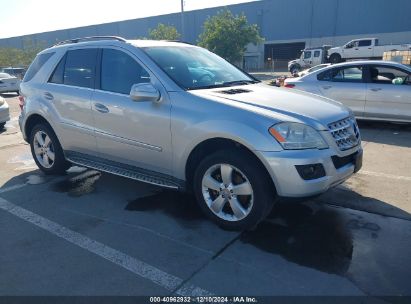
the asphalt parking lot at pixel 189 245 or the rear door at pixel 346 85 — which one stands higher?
the rear door at pixel 346 85

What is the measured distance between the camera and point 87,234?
3.69m

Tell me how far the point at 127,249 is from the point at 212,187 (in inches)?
39.0

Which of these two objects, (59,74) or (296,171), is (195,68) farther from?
(59,74)

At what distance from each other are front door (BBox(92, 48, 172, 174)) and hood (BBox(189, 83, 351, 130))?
0.53m

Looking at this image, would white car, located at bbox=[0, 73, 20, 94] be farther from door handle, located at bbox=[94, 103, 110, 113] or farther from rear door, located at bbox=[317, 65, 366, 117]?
door handle, located at bbox=[94, 103, 110, 113]

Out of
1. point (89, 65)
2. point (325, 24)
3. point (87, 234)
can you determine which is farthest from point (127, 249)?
point (325, 24)

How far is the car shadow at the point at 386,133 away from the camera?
23.1 feet

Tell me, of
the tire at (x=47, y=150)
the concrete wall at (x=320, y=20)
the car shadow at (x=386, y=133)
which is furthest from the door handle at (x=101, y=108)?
the concrete wall at (x=320, y=20)

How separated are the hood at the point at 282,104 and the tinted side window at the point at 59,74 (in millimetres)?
2235

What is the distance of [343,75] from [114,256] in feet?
22.9

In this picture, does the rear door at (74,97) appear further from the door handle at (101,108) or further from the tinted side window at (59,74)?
the door handle at (101,108)

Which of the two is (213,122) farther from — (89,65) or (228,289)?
(89,65)

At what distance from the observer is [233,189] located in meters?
3.58

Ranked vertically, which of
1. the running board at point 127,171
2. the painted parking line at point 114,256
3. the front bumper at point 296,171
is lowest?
the painted parking line at point 114,256
